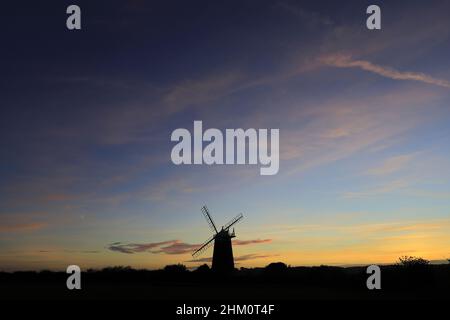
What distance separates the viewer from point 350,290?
126 feet

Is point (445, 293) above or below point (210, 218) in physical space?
below

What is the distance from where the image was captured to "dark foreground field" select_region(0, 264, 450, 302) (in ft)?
106

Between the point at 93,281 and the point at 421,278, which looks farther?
the point at 93,281

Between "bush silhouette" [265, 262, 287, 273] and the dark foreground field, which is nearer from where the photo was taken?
the dark foreground field

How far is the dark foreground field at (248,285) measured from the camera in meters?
32.2

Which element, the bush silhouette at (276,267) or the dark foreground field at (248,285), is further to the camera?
the bush silhouette at (276,267)

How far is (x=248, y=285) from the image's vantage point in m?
42.5

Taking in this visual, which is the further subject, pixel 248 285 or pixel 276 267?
pixel 276 267
